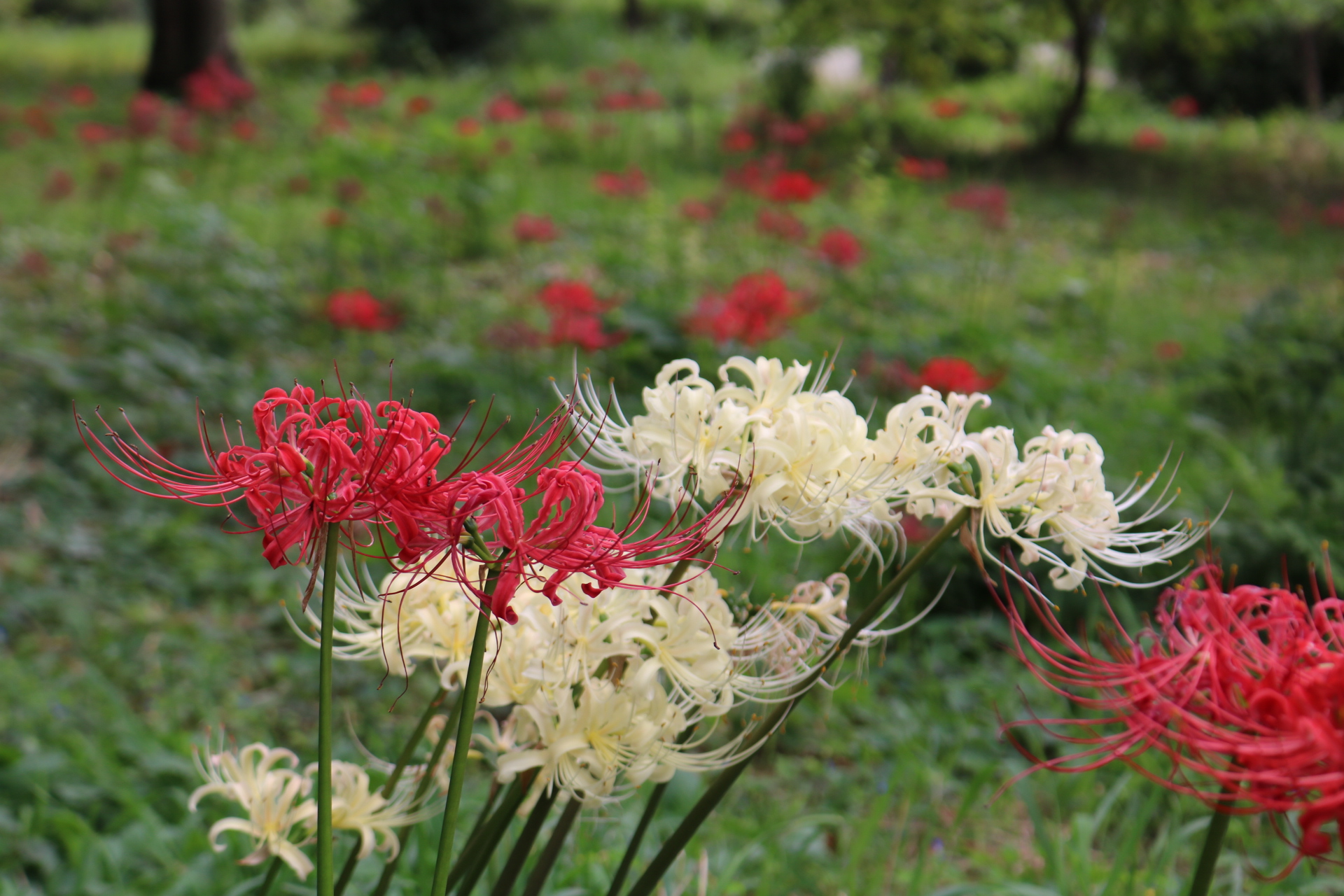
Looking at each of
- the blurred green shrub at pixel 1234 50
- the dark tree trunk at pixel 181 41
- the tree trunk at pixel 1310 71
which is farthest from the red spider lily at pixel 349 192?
the blurred green shrub at pixel 1234 50

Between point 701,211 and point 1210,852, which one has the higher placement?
point 1210,852

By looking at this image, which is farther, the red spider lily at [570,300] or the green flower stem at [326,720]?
the red spider lily at [570,300]

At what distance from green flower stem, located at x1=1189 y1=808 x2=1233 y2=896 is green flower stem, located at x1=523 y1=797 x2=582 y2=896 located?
22.5 inches

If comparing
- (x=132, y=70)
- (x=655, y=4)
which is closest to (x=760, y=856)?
(x=132, y=70)

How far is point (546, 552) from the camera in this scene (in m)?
0.81

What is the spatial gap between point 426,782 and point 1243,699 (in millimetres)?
805

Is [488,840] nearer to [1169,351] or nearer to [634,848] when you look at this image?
[634,848]

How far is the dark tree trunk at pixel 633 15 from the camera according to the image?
733 inches

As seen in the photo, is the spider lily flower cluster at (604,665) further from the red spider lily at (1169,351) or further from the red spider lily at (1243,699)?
the red spider lily at (1169,351)

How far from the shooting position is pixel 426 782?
113cm

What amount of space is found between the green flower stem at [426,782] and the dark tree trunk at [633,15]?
19048 millimetres

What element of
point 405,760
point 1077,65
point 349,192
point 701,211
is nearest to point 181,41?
point 349,192

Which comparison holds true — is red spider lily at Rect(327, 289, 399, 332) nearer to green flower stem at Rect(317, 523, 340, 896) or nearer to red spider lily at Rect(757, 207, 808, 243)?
red spider lily at Rect(757, 207, 808, 243)

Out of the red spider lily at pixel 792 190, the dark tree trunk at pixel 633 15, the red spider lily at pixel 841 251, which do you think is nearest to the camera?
the red spider lily at pixel 841 251
